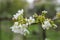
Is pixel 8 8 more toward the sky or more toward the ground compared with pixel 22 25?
more toward the sky

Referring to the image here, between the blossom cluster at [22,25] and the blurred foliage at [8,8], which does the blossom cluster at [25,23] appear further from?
the blurred foliage at [8,8]

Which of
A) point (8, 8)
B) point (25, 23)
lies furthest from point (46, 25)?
point (8, 8)

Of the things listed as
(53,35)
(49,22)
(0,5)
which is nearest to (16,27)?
(49,22)

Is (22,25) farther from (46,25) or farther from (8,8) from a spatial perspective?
(8,8)

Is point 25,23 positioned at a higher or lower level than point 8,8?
lower

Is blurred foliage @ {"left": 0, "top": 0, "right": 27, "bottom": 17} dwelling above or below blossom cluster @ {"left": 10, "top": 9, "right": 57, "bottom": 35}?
above

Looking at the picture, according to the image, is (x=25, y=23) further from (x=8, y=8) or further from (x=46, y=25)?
(x=8, y=8)

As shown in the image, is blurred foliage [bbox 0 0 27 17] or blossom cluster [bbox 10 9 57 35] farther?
blurred foliage [bbox 0 0 27 17]

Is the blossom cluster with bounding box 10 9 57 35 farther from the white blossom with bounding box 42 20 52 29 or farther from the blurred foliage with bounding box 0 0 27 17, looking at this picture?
the blurred foliage with bounding box 0 0 27 17

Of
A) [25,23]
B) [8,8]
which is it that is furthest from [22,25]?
[8,8]

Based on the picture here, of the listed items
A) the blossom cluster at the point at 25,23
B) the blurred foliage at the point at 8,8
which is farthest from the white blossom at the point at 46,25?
the blurred foliage at the point at 8,8

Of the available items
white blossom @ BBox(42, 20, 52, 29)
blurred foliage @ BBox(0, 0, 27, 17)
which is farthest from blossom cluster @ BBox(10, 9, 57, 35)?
blurred foliage @ BBox(0, 0, 27, 17)

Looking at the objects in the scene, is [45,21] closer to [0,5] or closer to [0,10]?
[0,10]

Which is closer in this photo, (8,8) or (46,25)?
(46,25)
